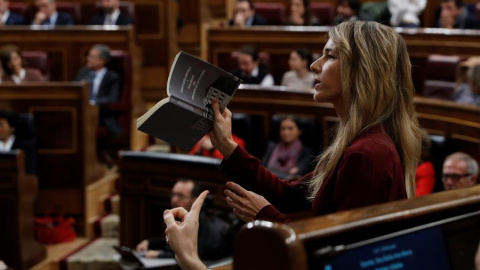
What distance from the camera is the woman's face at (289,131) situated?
3.60 metres

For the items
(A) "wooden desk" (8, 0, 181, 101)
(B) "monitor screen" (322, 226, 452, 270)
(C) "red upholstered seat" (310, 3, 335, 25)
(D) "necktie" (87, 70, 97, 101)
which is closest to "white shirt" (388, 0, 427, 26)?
(C) "red upholstered seat" (310, 3, 335, 25)

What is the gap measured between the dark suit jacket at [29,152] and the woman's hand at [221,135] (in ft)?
8.98

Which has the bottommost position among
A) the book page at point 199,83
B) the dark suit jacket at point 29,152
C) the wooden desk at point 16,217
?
the wooden desk at point 16,217

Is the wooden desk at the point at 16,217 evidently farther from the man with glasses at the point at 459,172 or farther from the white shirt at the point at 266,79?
the man with glasses at the point at 459,172

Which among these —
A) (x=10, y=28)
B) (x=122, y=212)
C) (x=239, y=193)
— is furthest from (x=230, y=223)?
(x=10, y=28)

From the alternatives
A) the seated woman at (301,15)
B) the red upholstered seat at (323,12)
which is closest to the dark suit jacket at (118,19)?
the seated woman at (301,15)

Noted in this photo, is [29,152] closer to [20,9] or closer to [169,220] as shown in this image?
[20,9]

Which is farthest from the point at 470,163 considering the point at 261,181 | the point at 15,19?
the point at 15,19

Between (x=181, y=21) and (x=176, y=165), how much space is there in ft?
8.20

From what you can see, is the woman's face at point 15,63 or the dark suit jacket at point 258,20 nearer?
the woman's face at point 15,63

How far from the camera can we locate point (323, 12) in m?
5.74

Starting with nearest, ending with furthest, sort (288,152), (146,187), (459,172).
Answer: (459,172) → (146,187) → (288,152)

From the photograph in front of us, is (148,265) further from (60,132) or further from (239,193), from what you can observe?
(239,193)

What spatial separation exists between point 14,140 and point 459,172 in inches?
82.9
